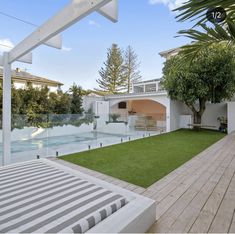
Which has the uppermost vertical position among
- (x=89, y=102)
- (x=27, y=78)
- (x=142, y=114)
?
(x=27, y=78)

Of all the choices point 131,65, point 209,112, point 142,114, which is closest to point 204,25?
point 209,112

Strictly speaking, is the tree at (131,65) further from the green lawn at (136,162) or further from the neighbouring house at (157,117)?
the green lawn at (136,162)

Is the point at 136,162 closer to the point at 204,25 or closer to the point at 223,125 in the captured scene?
the point at 204,25

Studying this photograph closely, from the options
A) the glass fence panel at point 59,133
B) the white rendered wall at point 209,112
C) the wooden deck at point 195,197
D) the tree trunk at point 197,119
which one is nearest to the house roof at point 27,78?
the glass fence panel at point 59,133

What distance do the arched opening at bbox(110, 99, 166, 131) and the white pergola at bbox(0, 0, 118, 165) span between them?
26.7 ft

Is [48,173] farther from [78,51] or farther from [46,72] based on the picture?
[46,72]

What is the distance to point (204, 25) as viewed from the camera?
2227mm

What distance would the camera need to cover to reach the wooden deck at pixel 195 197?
2473 mm

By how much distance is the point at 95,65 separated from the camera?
28891mm

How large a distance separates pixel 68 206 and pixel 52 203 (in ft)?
0.69

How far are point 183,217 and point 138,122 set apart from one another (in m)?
11.4

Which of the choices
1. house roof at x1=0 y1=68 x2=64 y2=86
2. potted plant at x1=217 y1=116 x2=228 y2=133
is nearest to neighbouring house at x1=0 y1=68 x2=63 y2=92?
house roof at x1=0 y1=68 x2=64 y2=86

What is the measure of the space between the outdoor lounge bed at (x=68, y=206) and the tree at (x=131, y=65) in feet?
91.7

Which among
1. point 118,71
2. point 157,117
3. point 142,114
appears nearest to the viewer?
point 157,117
